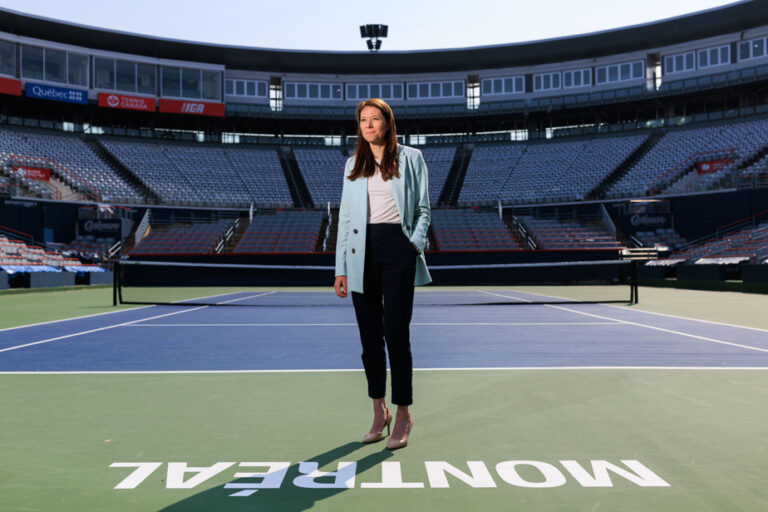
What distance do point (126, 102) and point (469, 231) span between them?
28747 millimetres

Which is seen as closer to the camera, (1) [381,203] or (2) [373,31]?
(1) [381,203]

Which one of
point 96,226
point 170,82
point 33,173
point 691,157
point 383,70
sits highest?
point 383,70

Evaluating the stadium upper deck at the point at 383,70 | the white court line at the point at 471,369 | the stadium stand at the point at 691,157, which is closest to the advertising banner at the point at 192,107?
→ the stadium upper deck at the point at 383,70

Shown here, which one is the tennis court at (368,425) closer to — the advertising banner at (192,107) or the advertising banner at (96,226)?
the advertising banner at (96,226)

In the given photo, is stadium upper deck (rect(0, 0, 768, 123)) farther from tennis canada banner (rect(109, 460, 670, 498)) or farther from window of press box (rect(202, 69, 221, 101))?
tennis canada banner (rect(109, 460, 670, 498))

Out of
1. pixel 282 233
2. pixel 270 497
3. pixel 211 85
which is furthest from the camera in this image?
pixel 211 85

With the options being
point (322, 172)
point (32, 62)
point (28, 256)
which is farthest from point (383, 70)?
point (28, 256)

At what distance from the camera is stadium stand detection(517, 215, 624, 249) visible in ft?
130

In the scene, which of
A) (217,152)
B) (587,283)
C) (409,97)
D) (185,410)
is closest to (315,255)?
(587,283)

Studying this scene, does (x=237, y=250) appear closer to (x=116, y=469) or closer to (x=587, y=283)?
(x=587, y=283)

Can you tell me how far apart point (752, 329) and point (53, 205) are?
130 ft

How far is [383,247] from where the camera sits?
4195 millimetres

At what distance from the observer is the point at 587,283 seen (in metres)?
36.8

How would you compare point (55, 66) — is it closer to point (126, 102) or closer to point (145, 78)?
point (126, 102)
